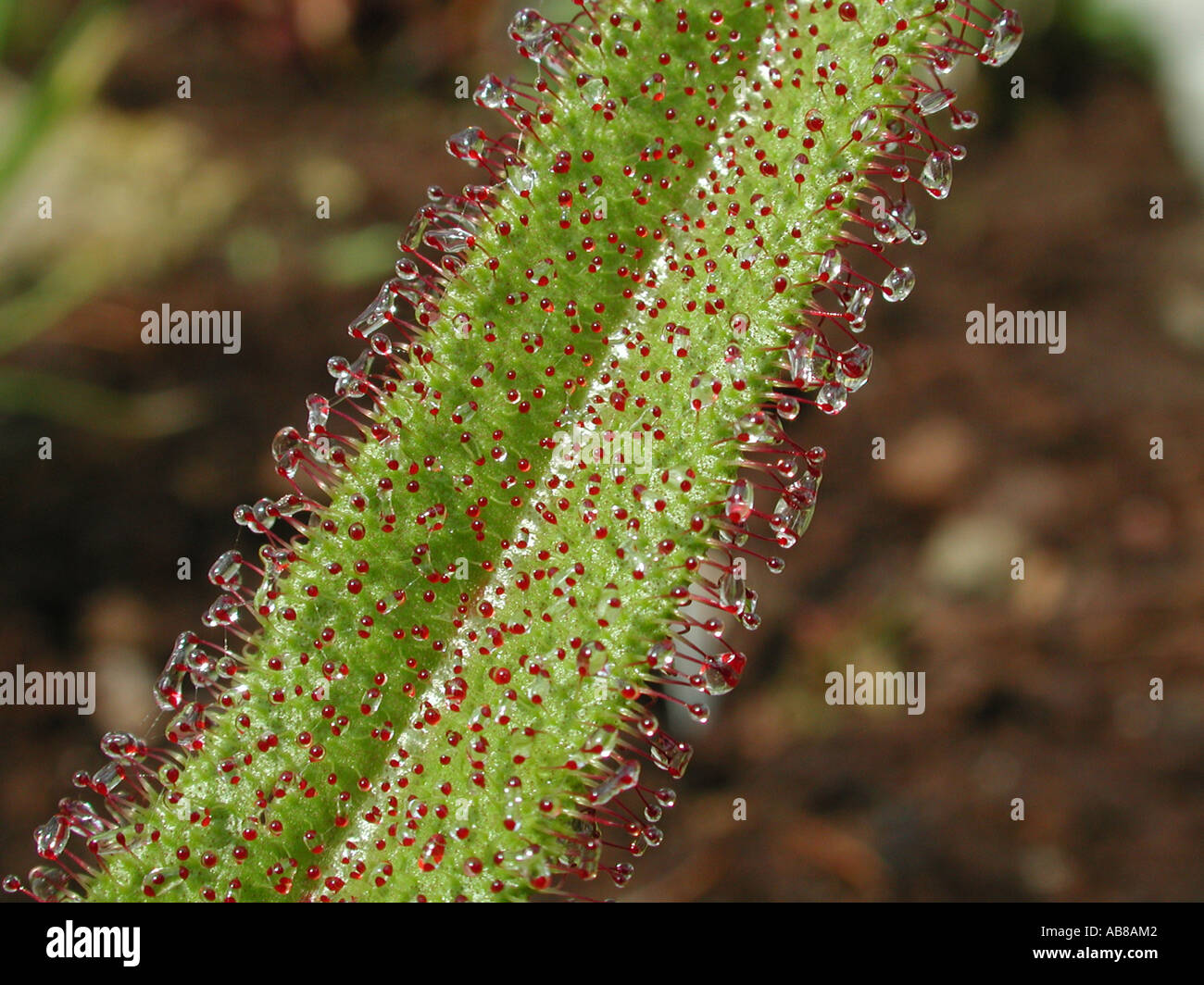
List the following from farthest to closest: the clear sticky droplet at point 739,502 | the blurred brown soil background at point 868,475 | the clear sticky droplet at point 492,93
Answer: the blurred brown soil background at point 868,475
the clear sticky droplet at point 492,93
the clear sticky droplet at point 739,502

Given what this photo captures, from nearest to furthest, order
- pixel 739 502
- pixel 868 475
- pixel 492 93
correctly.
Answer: pixel 739 502 → pixel 492 93 → pixel 868 475

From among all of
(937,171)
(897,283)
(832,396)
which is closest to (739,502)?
→ (832,396)

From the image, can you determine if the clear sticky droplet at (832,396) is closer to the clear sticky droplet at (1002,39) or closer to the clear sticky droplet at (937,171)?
the clear sticky droplet at (937,171)

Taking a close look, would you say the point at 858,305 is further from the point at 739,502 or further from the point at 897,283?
the point at 739,502

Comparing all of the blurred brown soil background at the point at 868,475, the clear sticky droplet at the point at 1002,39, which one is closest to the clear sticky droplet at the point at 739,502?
the clear sticky droplet at the point at 1002,39

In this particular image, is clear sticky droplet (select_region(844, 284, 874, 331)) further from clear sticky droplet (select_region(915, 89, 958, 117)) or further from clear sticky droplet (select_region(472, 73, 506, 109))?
clear sticky droplet (select_region(472, 73, 506, 109))

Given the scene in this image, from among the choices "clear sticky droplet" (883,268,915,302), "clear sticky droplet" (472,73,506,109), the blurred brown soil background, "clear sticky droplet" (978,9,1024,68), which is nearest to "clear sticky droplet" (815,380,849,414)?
"clear sticky droplet" (883,268,915,302)
